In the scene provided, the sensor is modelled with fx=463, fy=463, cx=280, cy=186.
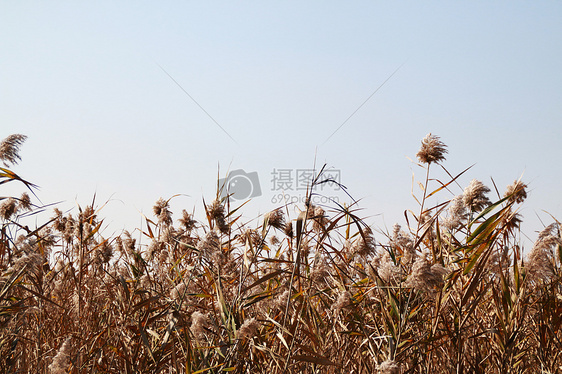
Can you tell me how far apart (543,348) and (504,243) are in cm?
64

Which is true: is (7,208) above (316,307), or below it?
above

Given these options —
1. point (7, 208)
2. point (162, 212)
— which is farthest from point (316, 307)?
point (7, 208)

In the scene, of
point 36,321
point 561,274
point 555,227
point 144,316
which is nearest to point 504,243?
point 555,227

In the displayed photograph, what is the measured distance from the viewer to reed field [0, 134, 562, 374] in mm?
2031

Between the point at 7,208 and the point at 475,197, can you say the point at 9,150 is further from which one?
the point at 475,197

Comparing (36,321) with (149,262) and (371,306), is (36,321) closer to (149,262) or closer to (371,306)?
(149,262)

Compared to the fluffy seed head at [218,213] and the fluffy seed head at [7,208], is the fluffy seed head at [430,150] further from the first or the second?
the fluffy seed head at [7,208]

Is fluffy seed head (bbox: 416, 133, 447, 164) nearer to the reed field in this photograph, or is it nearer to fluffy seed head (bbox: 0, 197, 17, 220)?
the reed field

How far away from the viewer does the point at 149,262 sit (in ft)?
12.1

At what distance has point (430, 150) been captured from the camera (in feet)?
10.5

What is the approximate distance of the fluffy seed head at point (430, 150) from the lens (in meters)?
3.19

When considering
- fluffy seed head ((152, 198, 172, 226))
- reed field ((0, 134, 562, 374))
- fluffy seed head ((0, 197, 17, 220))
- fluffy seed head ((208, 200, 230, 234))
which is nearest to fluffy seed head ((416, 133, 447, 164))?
reed field ((0, 134, 562, 374))

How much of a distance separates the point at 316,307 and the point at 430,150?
1.33 m

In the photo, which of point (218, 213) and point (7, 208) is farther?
point (7, 208)
